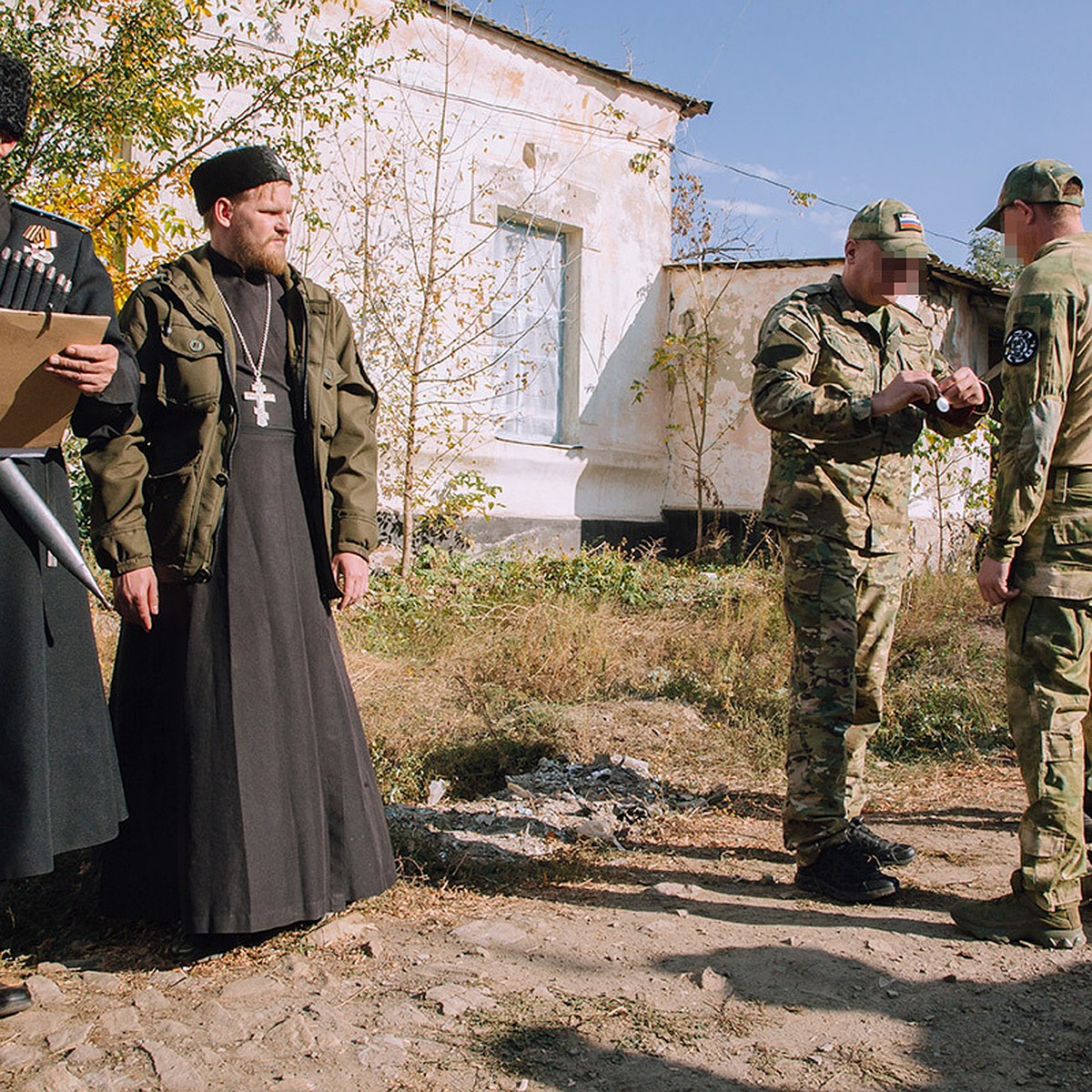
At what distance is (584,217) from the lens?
36.4 ft

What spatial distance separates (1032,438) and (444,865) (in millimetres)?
2421

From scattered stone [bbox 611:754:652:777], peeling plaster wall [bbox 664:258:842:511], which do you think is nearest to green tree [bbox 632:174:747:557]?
peeling plaster wall [bbox 664:258:842:511]

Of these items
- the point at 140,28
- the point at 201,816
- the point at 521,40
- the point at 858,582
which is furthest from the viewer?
the point at 521,40

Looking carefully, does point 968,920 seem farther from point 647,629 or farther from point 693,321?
point 693,321

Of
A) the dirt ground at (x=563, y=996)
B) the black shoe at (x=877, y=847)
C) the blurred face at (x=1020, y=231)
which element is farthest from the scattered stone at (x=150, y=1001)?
the blurred face at (x=1020, y=231)

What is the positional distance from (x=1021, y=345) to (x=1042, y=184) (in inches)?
20.9

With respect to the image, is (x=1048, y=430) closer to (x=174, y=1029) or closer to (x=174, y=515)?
(x=174, y=515)

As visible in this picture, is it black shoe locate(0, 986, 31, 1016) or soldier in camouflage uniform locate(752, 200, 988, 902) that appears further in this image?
soldier in camouflage uniform locate(752, 200, 988, 902)

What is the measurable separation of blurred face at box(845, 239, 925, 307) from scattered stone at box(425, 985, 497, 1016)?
257 centimetres

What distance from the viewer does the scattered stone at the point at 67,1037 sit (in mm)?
2619

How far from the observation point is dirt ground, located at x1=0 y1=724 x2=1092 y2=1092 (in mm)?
2547

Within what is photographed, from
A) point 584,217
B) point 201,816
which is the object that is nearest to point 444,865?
point 201,816

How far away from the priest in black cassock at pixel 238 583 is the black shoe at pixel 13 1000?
0.43m

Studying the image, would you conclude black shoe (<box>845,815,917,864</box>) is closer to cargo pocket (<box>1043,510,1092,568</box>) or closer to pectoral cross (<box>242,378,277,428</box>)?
cargo pocket (<box>1043,510,1092,568</box>)
